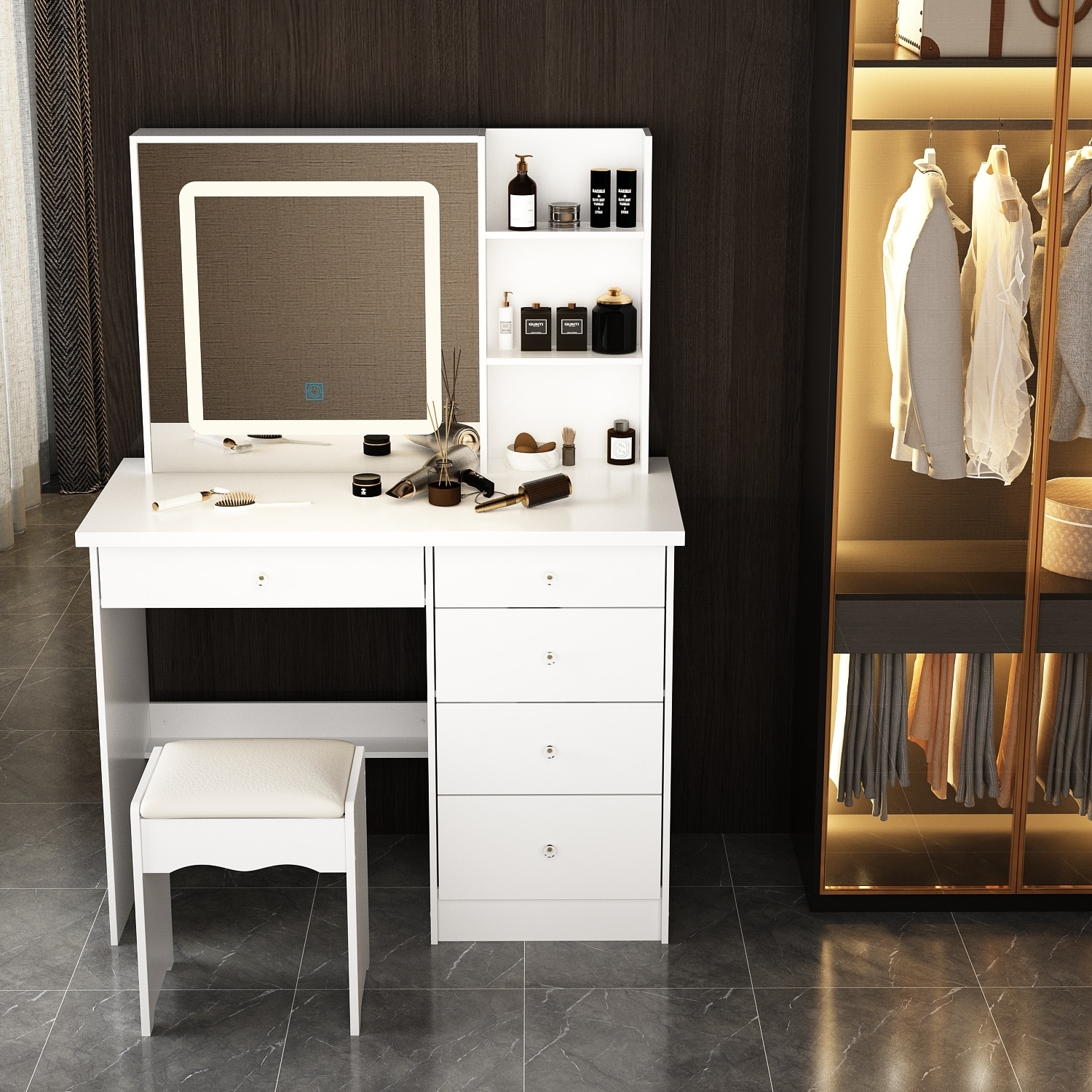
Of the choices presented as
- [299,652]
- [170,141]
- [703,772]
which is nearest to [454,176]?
[170,141]

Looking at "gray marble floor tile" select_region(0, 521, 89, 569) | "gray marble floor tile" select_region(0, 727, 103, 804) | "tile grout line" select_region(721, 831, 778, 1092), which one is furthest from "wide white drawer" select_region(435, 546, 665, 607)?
"gray marble floor tile" select_region(0, 521, 89, 569)

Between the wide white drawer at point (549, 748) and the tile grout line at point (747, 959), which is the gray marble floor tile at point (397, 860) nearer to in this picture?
the wide white drawer at point (549, 748)

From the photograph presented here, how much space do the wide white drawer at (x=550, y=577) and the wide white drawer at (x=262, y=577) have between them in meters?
0.08

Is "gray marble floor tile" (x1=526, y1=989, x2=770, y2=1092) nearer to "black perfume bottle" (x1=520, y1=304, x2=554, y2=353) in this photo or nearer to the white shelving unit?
the white shelving unit

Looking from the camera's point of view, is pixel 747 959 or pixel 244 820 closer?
pixel 244 820

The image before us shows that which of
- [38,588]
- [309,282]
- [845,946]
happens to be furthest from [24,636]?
[845,946]

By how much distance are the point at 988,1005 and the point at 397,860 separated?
1383 mm

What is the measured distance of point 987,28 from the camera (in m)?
2.85

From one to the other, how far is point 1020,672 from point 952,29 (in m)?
1.34

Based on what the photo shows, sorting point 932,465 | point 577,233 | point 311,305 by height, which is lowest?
point 932,465

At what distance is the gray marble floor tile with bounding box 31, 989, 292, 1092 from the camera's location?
2725mm

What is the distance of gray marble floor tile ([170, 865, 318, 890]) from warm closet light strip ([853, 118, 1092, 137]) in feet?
6.69

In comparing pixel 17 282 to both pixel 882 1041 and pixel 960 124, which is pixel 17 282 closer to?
pixel 960 124

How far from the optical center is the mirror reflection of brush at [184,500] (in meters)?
3.03
